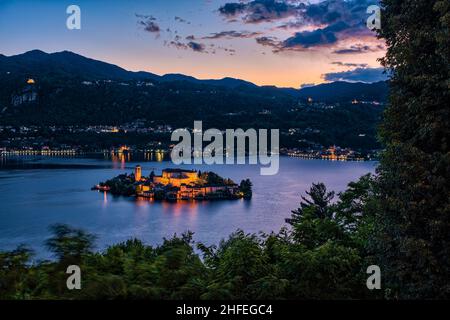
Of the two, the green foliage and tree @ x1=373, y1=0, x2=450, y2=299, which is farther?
the green foliage

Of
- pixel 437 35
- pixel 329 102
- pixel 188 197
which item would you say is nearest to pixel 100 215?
pixel 188 197

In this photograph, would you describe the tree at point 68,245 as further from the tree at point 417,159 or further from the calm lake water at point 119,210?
the calm lake water at point 119,210

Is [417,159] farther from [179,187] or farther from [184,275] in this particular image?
[179,187]

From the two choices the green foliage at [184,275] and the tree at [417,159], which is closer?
the tree at [417,159]

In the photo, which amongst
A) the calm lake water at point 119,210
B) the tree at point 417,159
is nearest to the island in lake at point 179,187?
the calm lake water at point 119,210

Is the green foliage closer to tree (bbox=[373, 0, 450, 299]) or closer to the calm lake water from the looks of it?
tree (bbox=[373, 0, 450, 299])

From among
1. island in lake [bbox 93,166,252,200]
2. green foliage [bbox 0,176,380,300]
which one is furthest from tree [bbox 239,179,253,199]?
green foliage [bbox 0,176,380,300]
